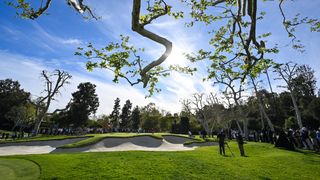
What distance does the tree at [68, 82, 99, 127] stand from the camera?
203ft

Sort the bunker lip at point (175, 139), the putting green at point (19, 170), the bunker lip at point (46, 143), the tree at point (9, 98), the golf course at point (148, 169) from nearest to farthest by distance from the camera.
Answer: the putting green at point (19, 170) → the golf course at point (148, 169) → the bunker lip at point (46, 143) → the bunker lip at point (175, 139) → the tree at point (9, 98)

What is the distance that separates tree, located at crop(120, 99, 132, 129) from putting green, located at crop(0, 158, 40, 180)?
2993 inches

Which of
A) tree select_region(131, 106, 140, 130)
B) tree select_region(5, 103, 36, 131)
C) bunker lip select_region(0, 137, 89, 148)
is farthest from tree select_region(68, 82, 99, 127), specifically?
bunker lip select_region(0, 137, 89, 148)

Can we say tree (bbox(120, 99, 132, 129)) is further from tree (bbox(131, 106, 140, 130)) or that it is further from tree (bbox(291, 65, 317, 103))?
tree (bbox(291, 65, 317, 103))

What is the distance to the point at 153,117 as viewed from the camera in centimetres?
6944

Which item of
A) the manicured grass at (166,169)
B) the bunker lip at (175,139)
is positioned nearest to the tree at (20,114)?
the bunker lip at (175,139)

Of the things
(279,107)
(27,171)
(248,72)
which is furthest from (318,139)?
(279,107)

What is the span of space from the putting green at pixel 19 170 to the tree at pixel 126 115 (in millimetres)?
76015

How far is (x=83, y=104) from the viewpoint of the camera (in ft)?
211

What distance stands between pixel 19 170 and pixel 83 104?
2241 inches

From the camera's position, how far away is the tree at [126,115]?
287ft

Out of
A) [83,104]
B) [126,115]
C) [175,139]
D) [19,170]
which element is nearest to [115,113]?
[126,115]

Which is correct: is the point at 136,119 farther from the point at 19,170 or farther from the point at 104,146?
the point at 19,170

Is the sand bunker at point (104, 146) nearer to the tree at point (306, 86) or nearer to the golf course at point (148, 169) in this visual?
the golf course at point (148, 169)
